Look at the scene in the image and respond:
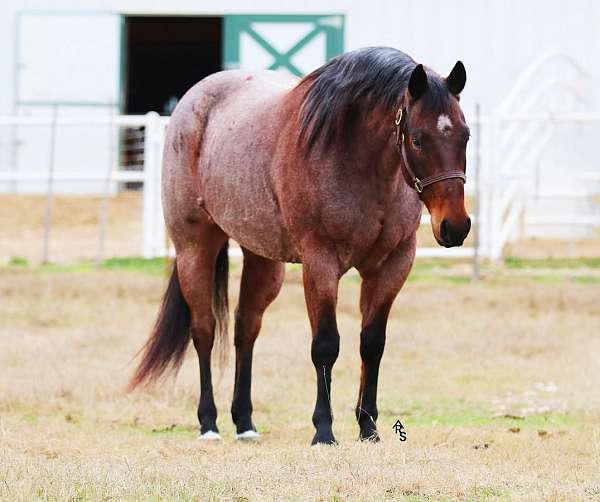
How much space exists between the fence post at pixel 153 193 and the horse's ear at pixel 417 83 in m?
8.42

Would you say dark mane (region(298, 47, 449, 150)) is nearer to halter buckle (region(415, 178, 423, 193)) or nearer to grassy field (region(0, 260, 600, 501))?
halter buckle (region(415, 178, 423, 193))

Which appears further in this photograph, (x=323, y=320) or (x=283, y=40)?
(x=283, y=40)

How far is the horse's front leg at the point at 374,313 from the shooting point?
594 centimetres

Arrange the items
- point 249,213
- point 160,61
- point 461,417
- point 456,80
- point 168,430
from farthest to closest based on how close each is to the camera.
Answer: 1. point 160,61
2. point 461,417
3. point 168,430
4. point 249,213
5. point 456,80

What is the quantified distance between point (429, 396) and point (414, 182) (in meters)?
2.92

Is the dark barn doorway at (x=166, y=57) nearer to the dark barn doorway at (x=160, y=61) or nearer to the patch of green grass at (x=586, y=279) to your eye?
the dark barn doorway at (x=160, y=61)

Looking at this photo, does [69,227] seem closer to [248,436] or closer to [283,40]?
[283,40]

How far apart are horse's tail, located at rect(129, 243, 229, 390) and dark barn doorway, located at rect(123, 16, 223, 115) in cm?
1450

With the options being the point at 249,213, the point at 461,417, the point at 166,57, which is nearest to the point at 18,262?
the point at 461,417

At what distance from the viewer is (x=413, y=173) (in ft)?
17.8

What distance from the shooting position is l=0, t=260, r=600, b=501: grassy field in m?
4.73

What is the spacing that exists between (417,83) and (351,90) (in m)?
0.53

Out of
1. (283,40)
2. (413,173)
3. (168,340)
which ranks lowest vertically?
(168,340)

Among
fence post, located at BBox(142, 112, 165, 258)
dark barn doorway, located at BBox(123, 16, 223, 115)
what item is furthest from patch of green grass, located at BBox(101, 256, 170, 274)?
dark barn doorway, located at BBox(123, 16, 223, 115)
